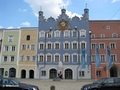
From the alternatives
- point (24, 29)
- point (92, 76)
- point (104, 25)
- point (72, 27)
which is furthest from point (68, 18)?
point (92, 76)

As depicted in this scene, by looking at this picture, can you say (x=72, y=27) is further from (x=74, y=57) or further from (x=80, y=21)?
(x=74, y=57)

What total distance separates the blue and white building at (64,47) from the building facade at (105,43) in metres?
1.49

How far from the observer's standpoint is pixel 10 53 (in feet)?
153

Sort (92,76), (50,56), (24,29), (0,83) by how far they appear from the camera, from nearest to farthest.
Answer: (0,83), (92,76), (50,56), (24,29)

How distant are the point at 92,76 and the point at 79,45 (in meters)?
8.60

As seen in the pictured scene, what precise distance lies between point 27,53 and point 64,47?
1030 cm

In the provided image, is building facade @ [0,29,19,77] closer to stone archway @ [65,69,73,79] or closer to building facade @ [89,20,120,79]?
stone archway @ [65,69,73,79]

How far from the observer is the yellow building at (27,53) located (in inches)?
1775

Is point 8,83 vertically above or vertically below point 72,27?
below

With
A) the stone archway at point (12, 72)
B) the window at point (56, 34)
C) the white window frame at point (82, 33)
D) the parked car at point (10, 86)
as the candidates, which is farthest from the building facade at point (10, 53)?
the parked car at point (10, 86)

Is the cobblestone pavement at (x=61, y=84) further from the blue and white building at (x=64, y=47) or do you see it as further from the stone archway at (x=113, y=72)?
the stone archway at (x=113, y=72)

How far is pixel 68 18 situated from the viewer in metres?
46.5

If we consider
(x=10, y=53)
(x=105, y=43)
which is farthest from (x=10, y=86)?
(x=10, y=53)

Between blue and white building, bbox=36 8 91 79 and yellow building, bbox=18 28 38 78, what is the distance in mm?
1449
